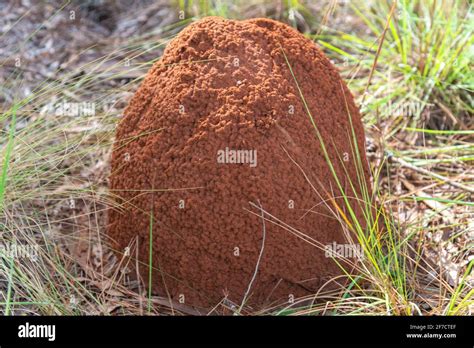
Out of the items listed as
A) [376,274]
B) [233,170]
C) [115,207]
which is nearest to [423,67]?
[376,274]

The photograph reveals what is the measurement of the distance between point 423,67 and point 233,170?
5.96 ft

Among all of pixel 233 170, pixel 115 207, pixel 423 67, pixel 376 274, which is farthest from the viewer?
pixel 423 67

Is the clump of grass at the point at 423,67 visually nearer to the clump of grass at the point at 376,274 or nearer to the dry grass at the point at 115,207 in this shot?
the dry grass at the point at 115,207

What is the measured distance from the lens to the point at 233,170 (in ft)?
7.77

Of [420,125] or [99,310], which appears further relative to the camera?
[420,125]

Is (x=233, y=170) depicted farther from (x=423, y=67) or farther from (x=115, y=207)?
(x=423, y=67)

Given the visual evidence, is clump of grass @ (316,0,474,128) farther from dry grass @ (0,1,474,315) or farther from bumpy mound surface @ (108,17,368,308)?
bumpy mound surface @ (108,17,368,308)

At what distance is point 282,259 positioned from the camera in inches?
96.6

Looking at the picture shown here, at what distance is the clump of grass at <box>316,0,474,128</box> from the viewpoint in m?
3.69

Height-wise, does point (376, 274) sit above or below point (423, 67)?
below

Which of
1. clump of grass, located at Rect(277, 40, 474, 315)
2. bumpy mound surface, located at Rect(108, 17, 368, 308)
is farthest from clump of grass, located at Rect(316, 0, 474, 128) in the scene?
bumpy mound surface, located at Rect(108, 17, 368, 308)

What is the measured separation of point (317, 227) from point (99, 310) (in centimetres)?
81

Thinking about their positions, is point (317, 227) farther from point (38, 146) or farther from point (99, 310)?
point (38, 146)
